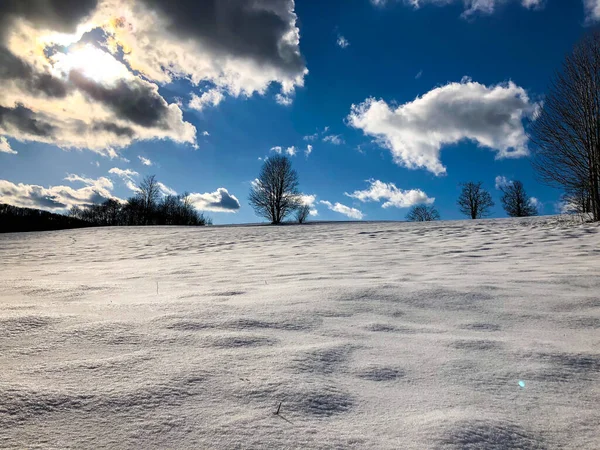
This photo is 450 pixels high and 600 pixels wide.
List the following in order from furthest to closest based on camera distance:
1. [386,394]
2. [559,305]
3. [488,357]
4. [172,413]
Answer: [559,305] → [488,357] → [386,394] → [172,413]

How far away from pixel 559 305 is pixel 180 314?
291 cm

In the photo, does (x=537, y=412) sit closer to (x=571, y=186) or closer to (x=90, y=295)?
(x=90, y=295)

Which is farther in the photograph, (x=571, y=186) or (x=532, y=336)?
(x=571, y=186)

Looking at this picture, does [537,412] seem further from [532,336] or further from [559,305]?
[559,305]

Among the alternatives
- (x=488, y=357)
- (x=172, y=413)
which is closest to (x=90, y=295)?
(x=172, y=413)

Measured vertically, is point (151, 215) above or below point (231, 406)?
above

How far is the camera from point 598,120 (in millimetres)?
10969

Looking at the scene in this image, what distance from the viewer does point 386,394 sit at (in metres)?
1.40

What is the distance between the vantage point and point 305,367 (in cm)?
Answer: 160

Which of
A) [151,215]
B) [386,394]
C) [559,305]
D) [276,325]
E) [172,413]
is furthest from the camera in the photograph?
[151,215]

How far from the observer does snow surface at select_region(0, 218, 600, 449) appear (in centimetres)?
113

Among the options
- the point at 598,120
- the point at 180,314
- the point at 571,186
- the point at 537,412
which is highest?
the point at 598,120

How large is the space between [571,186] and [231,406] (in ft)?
46.1

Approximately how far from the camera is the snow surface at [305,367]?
1134 millimetres
